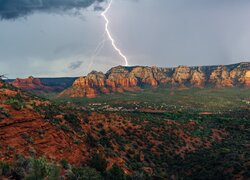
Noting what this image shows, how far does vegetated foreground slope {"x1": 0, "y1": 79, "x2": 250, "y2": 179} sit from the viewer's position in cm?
2841

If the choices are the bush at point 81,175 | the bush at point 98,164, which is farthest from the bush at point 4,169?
the bush at point 98,164

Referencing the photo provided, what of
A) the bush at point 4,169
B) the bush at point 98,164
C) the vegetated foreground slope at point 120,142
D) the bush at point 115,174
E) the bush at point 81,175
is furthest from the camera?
the vegetated foreground slope at point 120,142

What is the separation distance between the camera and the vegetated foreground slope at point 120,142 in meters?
28.4

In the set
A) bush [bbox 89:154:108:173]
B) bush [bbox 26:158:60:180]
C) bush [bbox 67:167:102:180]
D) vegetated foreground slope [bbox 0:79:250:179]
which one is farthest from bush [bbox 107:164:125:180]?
bush [bbox 26:158:60:180]

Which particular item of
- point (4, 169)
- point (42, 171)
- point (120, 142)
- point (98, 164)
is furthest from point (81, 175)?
point (120, 142)

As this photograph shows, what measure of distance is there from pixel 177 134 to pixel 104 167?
29.9 meters

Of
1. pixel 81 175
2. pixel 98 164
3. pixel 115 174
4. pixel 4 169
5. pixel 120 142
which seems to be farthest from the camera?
pixel 120 142

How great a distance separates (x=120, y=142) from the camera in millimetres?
45875

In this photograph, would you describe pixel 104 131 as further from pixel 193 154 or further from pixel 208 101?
A: pixel 208 101

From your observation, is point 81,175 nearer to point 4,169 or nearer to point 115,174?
point 115,174

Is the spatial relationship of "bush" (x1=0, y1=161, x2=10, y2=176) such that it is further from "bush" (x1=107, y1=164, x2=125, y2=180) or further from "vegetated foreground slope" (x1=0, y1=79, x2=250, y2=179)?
"bush" (x1=107, y1=164, x2=125, y2=180)

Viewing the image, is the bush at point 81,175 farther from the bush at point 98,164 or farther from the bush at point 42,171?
the bush at point 98,164

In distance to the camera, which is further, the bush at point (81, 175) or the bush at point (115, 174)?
the bush at point (115, 174)

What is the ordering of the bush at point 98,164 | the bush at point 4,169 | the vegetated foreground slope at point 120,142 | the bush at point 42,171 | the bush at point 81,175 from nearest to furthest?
the bush at point 42,171, the bush at point 4,169, the bush at point 81,175, the bush at point 98,164, the vegetated foreground slope at point 120,142
